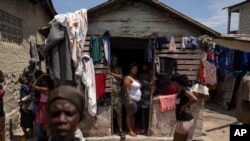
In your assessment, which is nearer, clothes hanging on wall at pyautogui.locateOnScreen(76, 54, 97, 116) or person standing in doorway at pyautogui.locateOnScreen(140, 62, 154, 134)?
clothes hanging on wall at pyautogui.locateOnScreen(76, 54, 97, 116)

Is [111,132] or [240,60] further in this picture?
[240,60]

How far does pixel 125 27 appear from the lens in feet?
22.3

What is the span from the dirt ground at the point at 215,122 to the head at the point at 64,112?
6010 mm

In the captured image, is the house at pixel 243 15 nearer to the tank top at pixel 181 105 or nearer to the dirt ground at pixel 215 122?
the dirt ground at pixel 215 122

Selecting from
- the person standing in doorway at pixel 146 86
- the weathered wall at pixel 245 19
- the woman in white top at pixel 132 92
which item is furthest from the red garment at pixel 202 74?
the weathered wall at pixel 245 19

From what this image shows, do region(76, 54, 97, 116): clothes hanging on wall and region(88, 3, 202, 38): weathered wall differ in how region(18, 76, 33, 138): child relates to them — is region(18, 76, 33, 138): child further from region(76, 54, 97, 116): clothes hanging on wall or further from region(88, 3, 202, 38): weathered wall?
region(88, 3, 202, 38): weathered wall

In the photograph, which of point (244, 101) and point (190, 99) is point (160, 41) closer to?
point (190, 99)

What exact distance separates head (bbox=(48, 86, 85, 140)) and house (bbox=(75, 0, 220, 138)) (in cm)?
499

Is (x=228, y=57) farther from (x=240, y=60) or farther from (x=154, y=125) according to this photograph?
(x=154, y=125)

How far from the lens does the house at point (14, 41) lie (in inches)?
279

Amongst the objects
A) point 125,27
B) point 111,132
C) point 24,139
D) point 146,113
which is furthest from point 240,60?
point 24,139

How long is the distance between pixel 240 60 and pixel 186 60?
266 cm

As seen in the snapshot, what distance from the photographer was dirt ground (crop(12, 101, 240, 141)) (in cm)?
779

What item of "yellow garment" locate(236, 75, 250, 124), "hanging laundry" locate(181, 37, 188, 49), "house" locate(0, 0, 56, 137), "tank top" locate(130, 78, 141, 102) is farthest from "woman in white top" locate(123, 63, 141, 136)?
"house" locate(0, 0, 56, 137)
